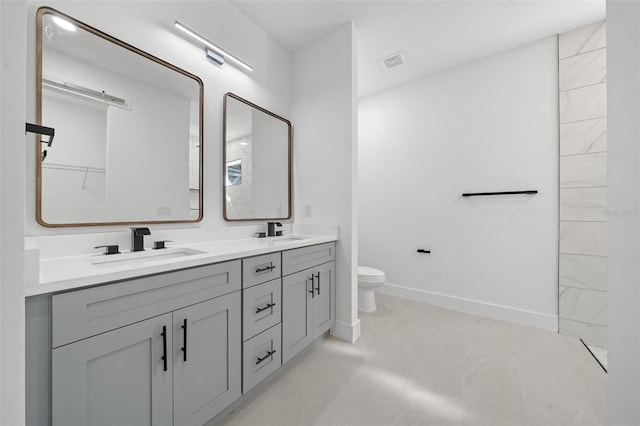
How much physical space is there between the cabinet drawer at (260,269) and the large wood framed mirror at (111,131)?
2.04 feet

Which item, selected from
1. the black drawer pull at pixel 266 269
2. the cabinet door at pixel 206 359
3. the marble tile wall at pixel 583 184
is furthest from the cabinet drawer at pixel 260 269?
the marble tile wall at pixel 583 184

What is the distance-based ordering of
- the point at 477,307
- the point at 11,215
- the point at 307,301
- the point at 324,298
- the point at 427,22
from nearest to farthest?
1. the point at 11,215
2. the point at 307,301
3. the point at 324,298
4. the point at 427,22
5. the point at 477,307

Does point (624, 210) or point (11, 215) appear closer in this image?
point (11, 215)

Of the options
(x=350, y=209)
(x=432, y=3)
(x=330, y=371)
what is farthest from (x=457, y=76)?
(x=330, y=371)

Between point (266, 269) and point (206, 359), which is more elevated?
point (266, 269)

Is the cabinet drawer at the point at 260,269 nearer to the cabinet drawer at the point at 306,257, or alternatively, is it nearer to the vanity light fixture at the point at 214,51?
the cabinet drawer at the point at 306,257

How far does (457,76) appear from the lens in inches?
102

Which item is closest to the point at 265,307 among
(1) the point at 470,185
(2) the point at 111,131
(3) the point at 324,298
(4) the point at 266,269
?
(4) the point at 266,269

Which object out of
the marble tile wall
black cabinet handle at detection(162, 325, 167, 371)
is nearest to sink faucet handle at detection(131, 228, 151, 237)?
black cabinet handle at detection(162, 325, 167, 371)

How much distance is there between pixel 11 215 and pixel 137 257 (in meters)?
1.09

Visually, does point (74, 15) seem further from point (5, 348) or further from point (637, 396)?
point (637, 396)

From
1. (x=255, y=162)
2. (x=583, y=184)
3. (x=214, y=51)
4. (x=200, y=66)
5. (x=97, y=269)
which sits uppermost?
(x=214, y=51)

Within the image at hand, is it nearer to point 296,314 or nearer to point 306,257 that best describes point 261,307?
point 296,314

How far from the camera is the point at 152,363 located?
93cm
